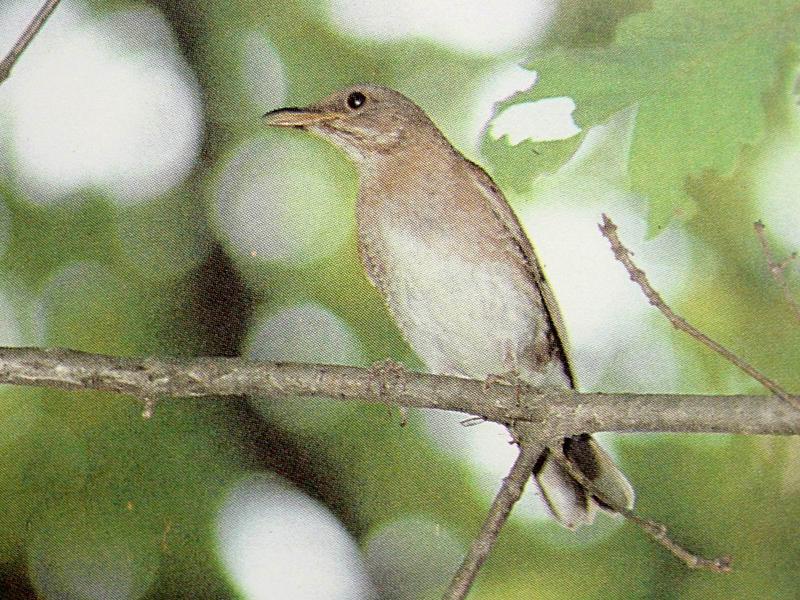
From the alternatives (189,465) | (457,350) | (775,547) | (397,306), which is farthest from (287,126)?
(775,547)

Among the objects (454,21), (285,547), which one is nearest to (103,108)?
(454,21)

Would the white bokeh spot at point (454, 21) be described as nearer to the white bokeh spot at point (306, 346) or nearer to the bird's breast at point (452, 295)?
the bird's breast at point (452, 295)

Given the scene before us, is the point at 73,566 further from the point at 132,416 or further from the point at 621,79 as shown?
the point at 621,79

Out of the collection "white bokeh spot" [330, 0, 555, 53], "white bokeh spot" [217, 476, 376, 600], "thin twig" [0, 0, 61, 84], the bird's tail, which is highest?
"thin twig" [0, 0, 61, 84]

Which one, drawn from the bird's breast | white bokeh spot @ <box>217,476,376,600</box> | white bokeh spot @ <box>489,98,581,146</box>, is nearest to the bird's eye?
the bird's breast

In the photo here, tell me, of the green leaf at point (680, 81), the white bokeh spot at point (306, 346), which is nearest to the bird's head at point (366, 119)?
the white bokeh spot at point (306, 346)

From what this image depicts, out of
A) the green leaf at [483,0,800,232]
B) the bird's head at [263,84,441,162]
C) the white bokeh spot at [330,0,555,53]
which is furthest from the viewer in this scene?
the bird's head at [263,84,441,162]

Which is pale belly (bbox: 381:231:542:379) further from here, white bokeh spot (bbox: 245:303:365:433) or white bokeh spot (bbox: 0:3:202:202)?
white bokeh spot (bbox: 0:3:202:202)
